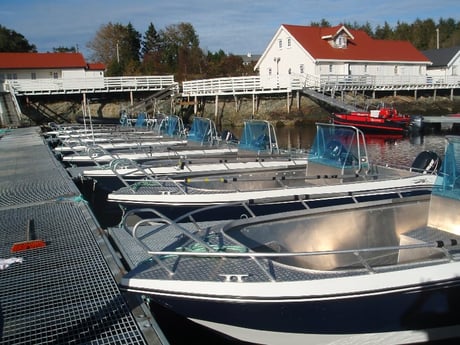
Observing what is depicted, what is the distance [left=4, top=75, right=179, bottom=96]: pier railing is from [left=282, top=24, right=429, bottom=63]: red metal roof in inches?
536

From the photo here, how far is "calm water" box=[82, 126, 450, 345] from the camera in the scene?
6.02 m

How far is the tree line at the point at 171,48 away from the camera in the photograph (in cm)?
6344

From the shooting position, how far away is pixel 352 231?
20.4ft

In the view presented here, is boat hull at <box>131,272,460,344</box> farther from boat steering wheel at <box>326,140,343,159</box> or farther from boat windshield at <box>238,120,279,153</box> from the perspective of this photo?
boat windshield at <box>238,120,279,153</box>

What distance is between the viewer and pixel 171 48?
75.7m

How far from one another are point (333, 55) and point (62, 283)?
4366 cm

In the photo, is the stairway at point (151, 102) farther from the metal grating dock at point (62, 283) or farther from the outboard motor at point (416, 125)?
the metal grating dock at point (62, 283)

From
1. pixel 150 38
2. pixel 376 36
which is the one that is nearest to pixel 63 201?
pixel 150 38

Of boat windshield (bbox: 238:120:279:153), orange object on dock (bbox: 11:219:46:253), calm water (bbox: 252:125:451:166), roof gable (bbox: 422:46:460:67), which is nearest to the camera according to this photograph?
orange object on dock (bbox: 11:219:46:253)

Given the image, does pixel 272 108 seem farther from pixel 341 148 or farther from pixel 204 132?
pixel 341 148

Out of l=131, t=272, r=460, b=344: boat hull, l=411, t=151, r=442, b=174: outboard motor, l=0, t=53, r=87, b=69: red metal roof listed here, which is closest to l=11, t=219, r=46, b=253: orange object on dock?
l=131, t=272, r=460, b=344: boat hull

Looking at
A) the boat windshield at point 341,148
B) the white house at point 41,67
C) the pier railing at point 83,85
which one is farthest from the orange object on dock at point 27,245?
the white house at point 41,67

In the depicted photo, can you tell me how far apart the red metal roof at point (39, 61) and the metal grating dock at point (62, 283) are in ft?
159

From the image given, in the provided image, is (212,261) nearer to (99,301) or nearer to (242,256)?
(242,256)
